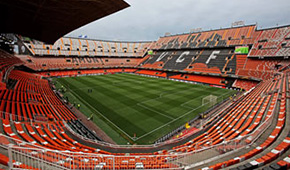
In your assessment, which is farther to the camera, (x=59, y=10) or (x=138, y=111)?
(x=138, y=111)

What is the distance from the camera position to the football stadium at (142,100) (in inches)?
233

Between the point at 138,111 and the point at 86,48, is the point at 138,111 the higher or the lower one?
the lower one

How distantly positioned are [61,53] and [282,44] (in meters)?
66.1

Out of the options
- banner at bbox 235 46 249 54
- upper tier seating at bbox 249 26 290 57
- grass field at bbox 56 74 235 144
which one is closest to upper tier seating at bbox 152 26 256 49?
upper tier seating at bbox 249 26 290 57

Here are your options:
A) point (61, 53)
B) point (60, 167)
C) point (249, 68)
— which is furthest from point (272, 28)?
point (61, 53)

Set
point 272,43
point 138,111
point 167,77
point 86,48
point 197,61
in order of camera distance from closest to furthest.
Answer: point 138,111 < point 272,43 < point 197,61 < point 167,77 < point 86,48

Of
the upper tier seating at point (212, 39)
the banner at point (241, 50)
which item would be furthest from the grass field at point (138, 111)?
the upper tier seating at point (212, 39)

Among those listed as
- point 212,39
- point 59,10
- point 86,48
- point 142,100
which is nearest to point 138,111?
point 142,100

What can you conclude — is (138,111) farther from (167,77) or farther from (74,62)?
(74,62)

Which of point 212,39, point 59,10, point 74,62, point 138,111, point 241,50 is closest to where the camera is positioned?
point 59,10

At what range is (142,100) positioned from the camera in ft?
76.6

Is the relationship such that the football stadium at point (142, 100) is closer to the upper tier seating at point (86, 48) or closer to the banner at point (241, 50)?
the banner at point (241, 50)

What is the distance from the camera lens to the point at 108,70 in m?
57.6

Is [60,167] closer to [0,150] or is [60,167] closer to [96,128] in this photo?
[0,150]
